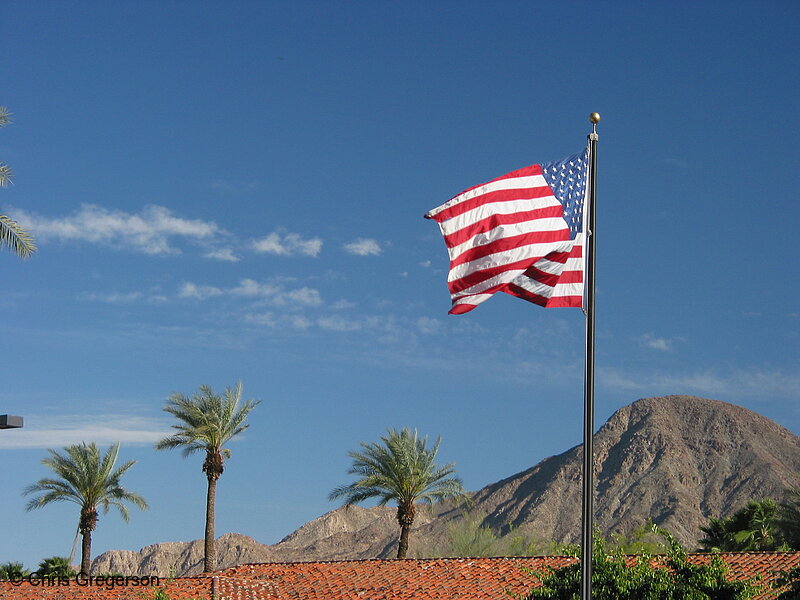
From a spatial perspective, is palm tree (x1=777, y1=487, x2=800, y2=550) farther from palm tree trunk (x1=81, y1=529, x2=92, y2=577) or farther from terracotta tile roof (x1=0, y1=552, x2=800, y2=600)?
palm tree trunk (x1=81, y1=529, x2=92, y2=577)

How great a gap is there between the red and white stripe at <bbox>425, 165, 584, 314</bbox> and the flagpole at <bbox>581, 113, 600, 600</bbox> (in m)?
0.13

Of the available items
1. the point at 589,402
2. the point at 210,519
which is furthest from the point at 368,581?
the point at 589,402

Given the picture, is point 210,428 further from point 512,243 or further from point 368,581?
point 512,243

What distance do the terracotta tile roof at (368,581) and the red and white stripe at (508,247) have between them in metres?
18.5

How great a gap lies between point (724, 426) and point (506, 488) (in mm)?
29742

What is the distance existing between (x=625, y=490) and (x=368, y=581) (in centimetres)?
9361

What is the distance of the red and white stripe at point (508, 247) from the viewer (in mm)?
13141

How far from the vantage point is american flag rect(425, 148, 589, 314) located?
1314 cm

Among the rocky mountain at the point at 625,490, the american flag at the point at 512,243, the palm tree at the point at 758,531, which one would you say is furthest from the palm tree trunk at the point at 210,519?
the rocky mountain at the point at 625,490

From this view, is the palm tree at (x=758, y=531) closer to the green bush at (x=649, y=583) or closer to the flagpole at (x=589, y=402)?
the green bush at (x=649, y=583)

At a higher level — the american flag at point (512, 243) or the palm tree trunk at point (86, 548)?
the american flag at point (512, 243)

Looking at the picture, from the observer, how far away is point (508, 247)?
519 inches

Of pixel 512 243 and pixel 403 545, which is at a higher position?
pixel 512 243

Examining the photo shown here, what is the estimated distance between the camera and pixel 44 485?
49.2m
